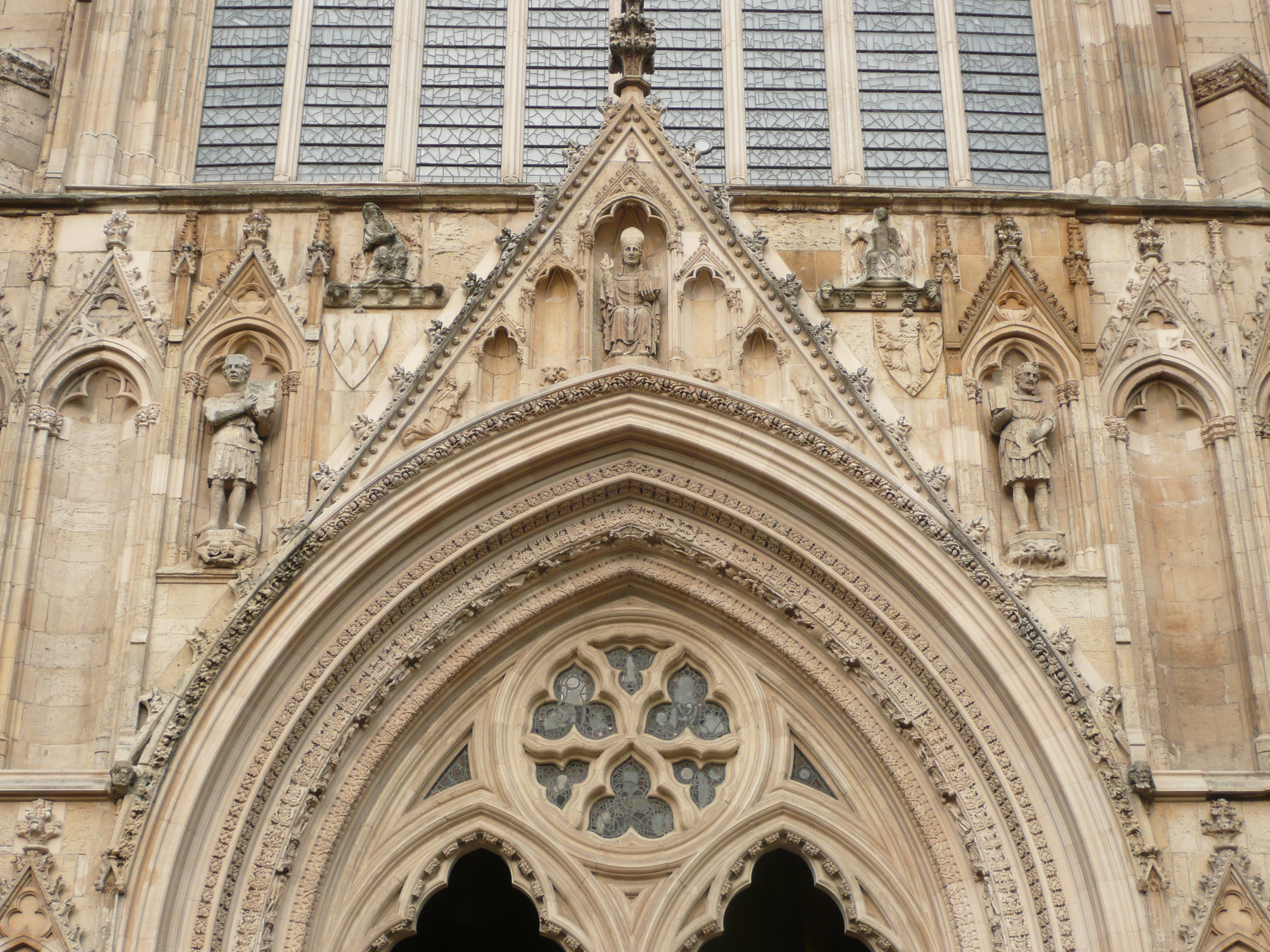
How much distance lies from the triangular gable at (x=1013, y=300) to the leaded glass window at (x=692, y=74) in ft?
10.2

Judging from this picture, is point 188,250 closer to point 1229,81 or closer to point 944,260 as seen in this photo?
point 944,260

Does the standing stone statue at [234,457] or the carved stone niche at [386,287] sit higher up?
the carved stone niche at [386,287]

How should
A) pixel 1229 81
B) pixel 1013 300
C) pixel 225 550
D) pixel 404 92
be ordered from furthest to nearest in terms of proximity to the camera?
pixel 404 92
pixel 1229 81
pixel 1013 300
pixel 225 550

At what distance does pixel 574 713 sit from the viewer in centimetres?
1523

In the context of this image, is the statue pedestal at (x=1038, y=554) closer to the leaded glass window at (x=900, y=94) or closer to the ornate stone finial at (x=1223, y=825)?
the ornate stone finial at (x=1223, y=825)

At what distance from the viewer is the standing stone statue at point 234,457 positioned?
567 inches

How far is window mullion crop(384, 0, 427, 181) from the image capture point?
1750cm

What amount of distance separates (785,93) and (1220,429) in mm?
5346

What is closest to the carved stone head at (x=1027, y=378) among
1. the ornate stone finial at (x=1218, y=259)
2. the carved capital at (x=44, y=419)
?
the ornate stone finial at (x=1218, y=259)

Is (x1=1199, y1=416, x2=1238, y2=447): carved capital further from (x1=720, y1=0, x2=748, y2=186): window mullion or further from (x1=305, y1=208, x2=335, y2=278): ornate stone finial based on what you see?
(x1=305, y1=208, x2=335, y2=278): ornate stone finial

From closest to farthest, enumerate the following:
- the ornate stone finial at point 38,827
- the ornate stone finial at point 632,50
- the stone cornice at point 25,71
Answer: the ornate stone finial at point 38,827
the ornate stone finial at point 632,50
the stone cornice at point 25,71

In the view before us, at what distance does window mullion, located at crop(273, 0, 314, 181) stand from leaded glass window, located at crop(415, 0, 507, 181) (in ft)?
3.60

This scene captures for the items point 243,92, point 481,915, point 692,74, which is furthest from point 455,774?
point 692,74

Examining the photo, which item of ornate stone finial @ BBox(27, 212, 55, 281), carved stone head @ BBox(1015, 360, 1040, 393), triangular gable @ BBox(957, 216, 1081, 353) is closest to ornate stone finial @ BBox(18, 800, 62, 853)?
ornate stone finial @ BBox(27, 212, 55, 281)
